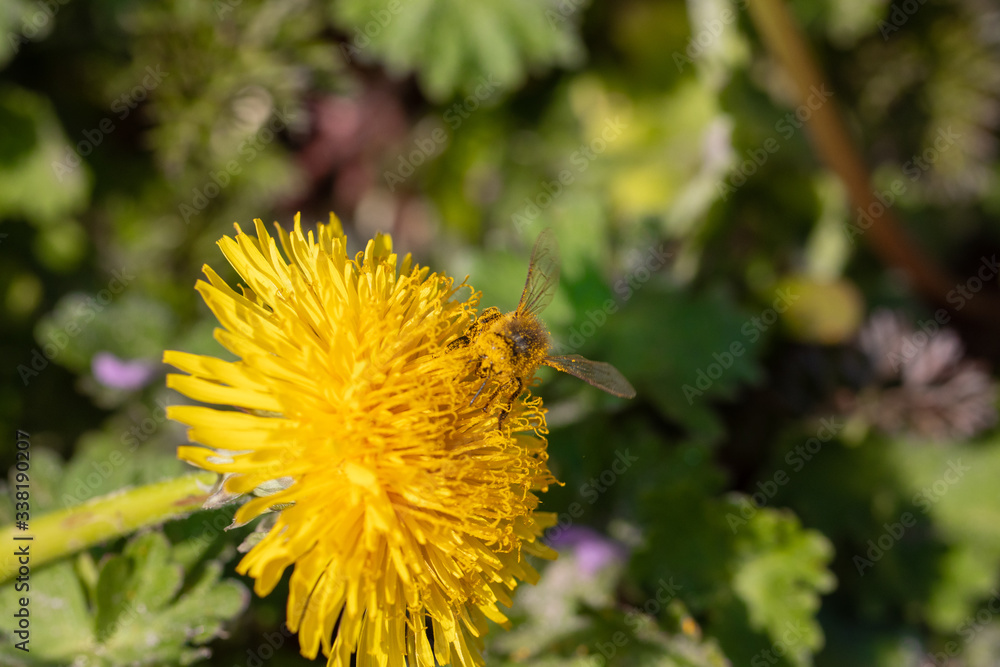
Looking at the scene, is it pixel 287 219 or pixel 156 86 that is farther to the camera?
pixel 287 219

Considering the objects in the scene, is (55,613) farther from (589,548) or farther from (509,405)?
(589,548)

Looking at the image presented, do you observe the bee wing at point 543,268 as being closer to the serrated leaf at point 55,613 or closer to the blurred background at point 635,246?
the blurred background at point 635,246

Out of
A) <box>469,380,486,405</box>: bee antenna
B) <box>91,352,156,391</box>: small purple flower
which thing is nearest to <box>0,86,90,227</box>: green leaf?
<box>91,352,156,391</box>: small purple flower

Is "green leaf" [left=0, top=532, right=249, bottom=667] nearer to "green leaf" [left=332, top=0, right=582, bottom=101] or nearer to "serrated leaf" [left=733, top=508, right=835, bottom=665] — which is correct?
"serrated leaf" [left=733, top=508, right=835, bottom=665]

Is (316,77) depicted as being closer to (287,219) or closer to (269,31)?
(269,31)

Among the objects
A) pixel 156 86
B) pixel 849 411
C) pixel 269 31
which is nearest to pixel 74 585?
pixel 156 86

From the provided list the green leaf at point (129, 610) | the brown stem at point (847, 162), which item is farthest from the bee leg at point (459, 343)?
the brown stem at point (847, 162)
